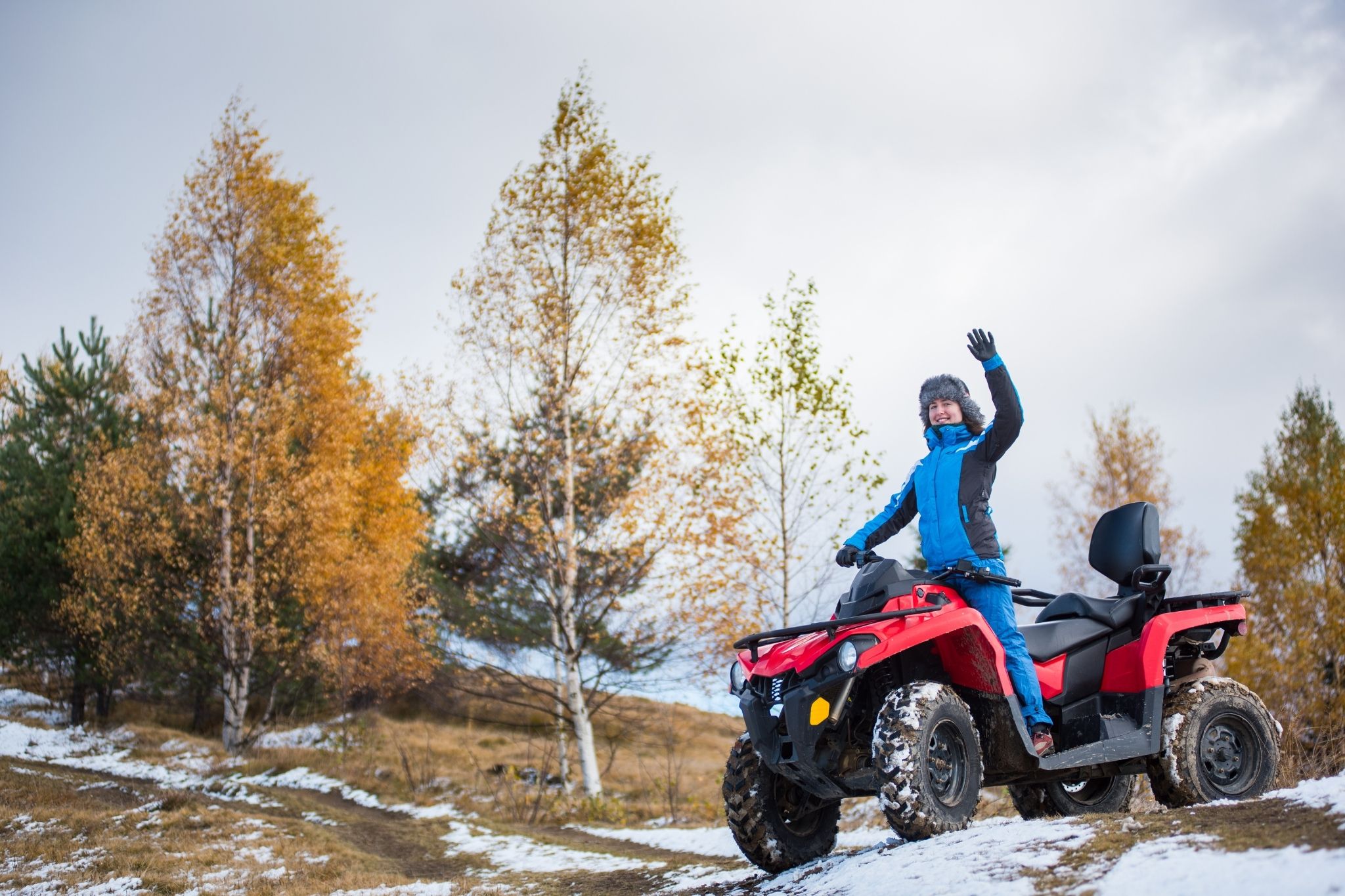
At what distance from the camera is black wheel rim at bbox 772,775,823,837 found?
200 inches

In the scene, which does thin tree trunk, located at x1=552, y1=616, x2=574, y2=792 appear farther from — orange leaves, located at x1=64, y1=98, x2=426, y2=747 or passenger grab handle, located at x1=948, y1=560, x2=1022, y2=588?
passenger grab handle, located at x1=948, y1=560, x2=1022, y2=588

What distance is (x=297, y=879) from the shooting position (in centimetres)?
760

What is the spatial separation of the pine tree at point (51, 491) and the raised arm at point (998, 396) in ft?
73.9

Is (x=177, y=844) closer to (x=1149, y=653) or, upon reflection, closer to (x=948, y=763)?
(x=948, y=763)

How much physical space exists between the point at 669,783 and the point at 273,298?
13.7 m

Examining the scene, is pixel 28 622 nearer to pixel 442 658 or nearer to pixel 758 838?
pixel 442 658

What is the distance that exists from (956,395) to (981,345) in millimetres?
565

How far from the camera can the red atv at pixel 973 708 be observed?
4395 millimetres

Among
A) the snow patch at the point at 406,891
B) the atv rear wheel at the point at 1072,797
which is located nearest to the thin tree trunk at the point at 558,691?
the snow patch at the point at 406,891

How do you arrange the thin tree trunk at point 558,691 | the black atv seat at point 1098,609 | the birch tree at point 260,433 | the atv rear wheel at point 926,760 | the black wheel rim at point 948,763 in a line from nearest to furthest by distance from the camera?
the atv rear wheel at point 926,760, the black wheel rim at point 948,763, the black atv seat at point 1098,609, the thin tree trunk at point 558,691, the birch tree at point 260,433

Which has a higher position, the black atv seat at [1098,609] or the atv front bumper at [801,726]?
the black atv seat at [1098,609]

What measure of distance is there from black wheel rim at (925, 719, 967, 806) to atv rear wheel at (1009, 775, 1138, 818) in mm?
1636

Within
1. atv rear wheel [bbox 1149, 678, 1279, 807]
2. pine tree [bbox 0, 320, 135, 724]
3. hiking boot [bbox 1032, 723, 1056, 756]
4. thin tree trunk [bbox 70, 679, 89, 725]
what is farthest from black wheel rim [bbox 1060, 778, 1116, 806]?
thin tree trunk [bbox 70, 679, 89, 725]

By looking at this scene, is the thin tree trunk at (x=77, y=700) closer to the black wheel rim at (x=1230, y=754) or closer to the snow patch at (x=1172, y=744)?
the snow patch at (x=1172, y=744)
